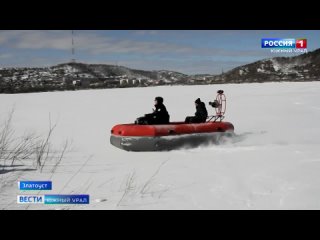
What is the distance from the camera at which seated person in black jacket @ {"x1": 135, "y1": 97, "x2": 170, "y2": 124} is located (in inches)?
447

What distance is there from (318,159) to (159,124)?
166 inches

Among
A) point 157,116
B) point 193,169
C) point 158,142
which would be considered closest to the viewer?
point 193,169

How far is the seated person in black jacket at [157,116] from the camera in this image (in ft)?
37.2

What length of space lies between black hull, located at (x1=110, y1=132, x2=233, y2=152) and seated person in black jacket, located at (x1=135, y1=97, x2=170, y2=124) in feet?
2.31

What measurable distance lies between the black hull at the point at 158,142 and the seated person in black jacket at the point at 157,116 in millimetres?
704

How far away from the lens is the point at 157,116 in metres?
11.5

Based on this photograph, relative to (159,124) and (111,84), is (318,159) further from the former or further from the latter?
(111,84)

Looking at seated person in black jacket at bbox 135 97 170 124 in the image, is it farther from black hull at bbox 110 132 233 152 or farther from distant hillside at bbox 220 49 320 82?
distant hillside at bbox 220 49 320 82

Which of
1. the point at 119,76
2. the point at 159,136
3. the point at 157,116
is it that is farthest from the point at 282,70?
the point at 159,136

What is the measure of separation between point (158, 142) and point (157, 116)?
96 cm

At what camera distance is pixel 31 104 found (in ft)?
86.0

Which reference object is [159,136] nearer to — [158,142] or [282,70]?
[158,142]

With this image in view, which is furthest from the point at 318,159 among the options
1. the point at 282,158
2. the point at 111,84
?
the point at 111,84

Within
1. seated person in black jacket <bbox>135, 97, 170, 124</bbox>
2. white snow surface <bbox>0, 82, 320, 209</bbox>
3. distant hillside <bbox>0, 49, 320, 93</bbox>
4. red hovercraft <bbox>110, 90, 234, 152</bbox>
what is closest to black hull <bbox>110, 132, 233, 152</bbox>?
red hovercraft <bbox>110, 90, 234, 152</bbox>
